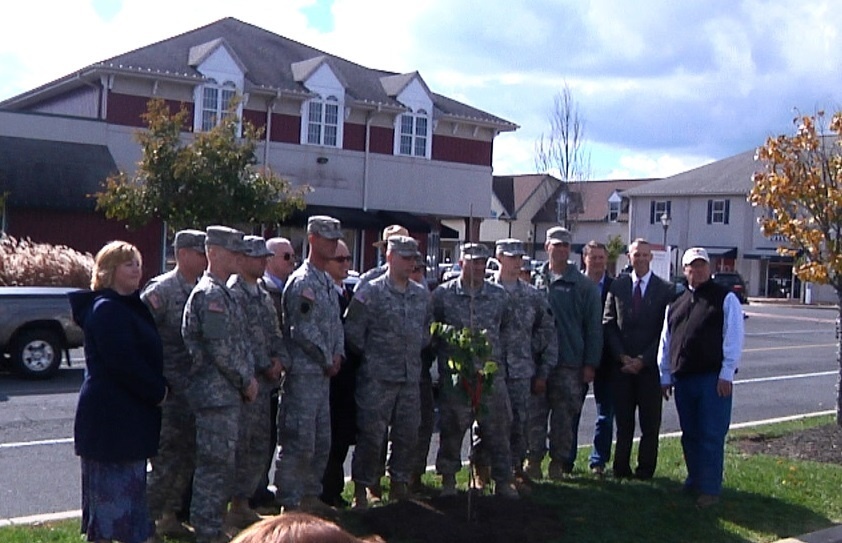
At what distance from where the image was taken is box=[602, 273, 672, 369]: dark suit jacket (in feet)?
31.7

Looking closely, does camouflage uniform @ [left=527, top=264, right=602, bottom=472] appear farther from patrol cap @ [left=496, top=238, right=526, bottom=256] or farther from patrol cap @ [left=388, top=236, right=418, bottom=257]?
patrol cap @ [left=388, top=236, right=418, bottom=257]

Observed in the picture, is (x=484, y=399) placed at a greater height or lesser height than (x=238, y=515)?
greater

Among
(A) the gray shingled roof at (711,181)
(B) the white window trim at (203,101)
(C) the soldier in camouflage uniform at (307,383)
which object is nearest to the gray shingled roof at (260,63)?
(B) the white window trim at (203,101)

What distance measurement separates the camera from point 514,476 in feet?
29.8

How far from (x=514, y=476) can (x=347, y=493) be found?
4.58ft

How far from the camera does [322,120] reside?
128ft

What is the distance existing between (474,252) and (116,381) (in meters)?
3.30

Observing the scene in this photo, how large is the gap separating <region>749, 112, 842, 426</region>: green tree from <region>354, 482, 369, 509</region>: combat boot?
6.28 meters

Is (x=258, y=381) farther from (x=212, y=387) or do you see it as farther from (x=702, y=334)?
(x=702, y=334)

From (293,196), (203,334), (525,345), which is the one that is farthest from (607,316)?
(293,196)

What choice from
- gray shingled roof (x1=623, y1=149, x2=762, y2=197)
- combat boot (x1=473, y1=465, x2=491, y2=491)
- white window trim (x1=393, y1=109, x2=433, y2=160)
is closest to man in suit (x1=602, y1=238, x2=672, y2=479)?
combat boot (x1=473, y1=465, x2=491, y2=491)

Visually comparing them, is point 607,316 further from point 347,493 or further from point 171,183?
point 171,183

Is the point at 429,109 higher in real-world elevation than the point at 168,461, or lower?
higher

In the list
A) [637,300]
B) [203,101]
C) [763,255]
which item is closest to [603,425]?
[637,300]
